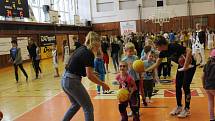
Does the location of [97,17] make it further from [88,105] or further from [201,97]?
[88,105]

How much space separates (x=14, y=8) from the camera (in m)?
19.6

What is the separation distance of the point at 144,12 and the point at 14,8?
18924mm

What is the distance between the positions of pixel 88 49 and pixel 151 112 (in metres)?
2.77

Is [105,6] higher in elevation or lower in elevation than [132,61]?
higher

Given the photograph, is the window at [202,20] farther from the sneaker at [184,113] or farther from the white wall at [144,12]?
the sneaker at [184,113]

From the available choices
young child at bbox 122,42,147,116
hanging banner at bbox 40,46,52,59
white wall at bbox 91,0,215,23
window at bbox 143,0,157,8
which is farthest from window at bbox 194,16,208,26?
young child at bbox 122,42,147,116

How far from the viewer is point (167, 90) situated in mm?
9312

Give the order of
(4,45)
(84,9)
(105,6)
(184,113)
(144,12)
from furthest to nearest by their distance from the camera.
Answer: (84,9)
(105,6)
(144,12)
(4,45)
(184,113)

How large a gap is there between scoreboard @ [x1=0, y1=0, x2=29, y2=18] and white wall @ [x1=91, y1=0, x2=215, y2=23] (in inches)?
644

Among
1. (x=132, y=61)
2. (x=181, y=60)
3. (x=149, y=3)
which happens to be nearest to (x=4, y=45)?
(x=132, y=61)

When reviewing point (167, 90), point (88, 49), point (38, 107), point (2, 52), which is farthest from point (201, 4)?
point (88, 49)

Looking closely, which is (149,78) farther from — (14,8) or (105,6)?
(105,6)

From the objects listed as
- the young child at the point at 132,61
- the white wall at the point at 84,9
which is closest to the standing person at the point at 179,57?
the young child at the point at 132,61

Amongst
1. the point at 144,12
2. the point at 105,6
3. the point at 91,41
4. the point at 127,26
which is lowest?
the point at 91,41
